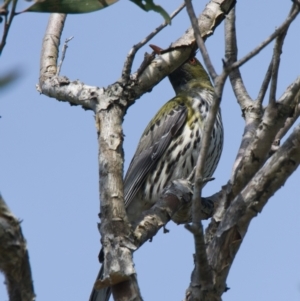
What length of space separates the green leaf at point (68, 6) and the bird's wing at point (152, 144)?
8.94 ft

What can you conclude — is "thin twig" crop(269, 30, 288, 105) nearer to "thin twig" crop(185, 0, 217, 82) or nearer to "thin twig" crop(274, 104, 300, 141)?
"thin twig" crop(185, 0, 217, 82)

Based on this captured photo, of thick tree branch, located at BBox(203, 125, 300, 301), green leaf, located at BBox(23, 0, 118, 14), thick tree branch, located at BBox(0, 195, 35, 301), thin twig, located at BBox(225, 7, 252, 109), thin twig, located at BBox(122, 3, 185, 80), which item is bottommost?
thick tree branch, located at BBox(0, 195, 35, 301)

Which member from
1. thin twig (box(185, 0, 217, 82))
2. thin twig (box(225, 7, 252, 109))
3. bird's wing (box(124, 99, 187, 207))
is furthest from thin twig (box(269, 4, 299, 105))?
bird's wing (box(124, 99, 187, 207))

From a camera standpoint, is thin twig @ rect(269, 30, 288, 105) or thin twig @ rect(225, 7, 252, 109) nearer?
thin twig @ rect(269, 30, 288, 105)

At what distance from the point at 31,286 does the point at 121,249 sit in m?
0.80

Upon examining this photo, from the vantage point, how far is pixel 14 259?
2168 millimetres

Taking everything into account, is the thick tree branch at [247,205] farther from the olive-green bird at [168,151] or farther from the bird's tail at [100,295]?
the olive-green bird at [168,151]

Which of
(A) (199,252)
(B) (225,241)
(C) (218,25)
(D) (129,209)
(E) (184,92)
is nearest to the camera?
(A) (199,252)

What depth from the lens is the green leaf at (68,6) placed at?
2854 mm

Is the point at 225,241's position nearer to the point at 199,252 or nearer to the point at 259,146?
the point at 199,252

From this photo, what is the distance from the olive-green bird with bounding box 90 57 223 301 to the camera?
5.72 m

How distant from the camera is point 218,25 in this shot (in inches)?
170

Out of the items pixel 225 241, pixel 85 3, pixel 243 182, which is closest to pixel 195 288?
pixel 225 241

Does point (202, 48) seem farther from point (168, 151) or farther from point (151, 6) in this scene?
point (168, 151)
